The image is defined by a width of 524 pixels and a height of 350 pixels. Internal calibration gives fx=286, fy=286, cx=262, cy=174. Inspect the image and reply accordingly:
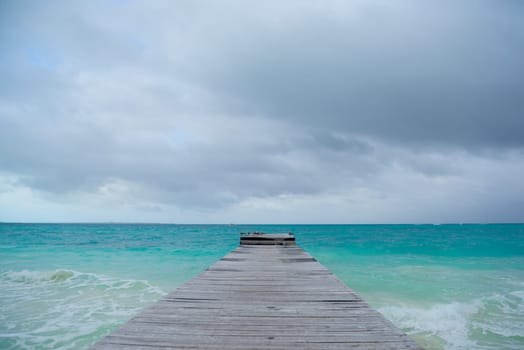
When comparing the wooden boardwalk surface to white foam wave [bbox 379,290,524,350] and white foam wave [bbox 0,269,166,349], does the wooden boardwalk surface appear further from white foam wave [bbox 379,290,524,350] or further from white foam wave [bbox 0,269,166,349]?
white foam wave [bbox 0,269,166,349]

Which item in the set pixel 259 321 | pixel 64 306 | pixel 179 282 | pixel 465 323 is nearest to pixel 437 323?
pixel 465 323

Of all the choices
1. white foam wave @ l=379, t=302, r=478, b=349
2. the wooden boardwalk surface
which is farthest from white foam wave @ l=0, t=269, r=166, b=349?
white foam wave @ l=379, t=302, r=478, b=349

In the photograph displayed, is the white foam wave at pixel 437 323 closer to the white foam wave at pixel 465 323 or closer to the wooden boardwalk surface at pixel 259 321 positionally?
the white foam wave at pixel 465 323

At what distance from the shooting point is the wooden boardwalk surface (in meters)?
3.00

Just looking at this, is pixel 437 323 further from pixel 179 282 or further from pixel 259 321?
pixel 179 282

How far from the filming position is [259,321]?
144 inches

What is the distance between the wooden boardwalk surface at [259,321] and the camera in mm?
3004

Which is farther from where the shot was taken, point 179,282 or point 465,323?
point 179,282

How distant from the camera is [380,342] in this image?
9.91 feet

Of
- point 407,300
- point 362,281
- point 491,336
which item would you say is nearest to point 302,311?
point 491,336

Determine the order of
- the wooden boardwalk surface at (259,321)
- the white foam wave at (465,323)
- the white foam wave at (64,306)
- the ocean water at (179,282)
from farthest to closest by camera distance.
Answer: the ocean water at (179,282)
the white foam wave at (64,306)
the white foam wave at (465,323)
the wooden boardwalk surface at (259,321)

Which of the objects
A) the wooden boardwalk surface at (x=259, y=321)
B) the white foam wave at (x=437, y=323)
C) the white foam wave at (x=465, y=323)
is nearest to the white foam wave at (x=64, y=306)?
the wooden boardwalk surface at (x=259, y=321)

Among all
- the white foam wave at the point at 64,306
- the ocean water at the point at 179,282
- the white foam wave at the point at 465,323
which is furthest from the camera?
the ocean water at the point at 179,282

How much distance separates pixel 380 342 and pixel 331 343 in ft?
1.69
